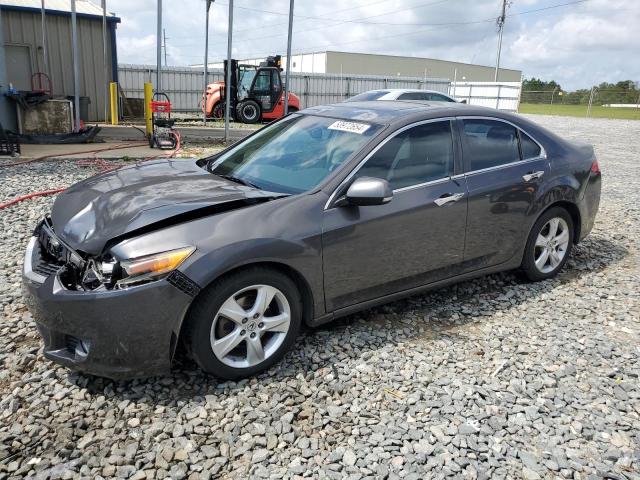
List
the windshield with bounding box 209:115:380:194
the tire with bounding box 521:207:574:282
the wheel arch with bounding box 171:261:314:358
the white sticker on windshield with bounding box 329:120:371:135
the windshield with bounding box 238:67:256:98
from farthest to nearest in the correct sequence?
the windshield with bounding box 238:67:256:98
the tire with bounding box 521:207:574:282
the white sticker on windshield with bounding box 329:120:371:135
the windshield with bounding box 209:115:380:194
the wheel arch with bounding box 171:261:314:358

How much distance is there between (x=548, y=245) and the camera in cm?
466

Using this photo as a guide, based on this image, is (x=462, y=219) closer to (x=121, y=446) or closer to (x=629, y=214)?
(x=121, y=446)

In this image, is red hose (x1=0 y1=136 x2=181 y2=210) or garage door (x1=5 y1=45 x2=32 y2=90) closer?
red hose (x1=0 y1=136 x2=181 y2=210)

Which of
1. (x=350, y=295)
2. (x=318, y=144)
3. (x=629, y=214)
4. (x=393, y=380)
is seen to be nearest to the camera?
(x=393, y=380)

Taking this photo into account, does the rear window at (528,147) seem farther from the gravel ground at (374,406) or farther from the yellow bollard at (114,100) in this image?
the yellow bollard at (114,100)

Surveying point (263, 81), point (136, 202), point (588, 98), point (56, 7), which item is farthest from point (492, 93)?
point (136, 202)

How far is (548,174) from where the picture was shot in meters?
4.43

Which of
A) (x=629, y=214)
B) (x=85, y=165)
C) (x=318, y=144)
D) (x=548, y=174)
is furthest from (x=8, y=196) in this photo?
(x=629, y=214)

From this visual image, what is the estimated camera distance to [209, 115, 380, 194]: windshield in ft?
11.4

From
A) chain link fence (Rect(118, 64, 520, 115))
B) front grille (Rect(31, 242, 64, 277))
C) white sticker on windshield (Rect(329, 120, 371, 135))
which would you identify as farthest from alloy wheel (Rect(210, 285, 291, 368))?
chain link fence (Rect(118, 64, 520, 115))

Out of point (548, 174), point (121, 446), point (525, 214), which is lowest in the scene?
point (121, 446)

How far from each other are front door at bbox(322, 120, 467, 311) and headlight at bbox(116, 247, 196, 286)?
0.93 m

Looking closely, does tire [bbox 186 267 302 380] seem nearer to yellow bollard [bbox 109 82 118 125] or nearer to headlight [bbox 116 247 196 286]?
headlight [bbox 116 247 196 286]

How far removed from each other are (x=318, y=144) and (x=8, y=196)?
509 centimetres
